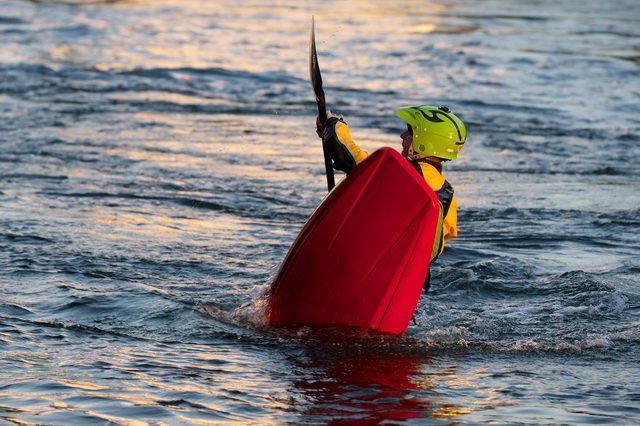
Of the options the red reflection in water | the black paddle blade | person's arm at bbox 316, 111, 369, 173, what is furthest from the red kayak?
the black paddle blade

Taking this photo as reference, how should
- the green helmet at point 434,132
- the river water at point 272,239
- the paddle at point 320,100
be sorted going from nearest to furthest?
the river water at point 272,239, the green helmet at point 434,132, the paddle at point 320,100

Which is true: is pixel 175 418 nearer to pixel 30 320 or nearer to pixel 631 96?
pixel 30 320

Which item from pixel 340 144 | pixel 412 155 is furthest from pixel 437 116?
pixel 340 144

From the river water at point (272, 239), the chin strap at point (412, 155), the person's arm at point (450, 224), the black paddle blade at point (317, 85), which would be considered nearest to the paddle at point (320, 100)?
the black paddle blade at point (317, 85)

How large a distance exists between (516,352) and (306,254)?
1306 millimetres

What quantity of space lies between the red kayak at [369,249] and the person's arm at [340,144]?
0.06 m

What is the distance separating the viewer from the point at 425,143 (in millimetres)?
5336

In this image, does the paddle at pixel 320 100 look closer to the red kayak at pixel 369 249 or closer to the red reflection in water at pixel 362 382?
the red kayak at pixel 369 249

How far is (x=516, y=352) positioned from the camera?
18.4 feet

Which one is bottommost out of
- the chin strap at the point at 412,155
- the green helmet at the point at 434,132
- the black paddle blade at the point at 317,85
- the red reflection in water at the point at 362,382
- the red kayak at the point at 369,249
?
the red reflection in water at the point at 362,382

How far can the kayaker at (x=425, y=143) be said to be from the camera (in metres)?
5.31

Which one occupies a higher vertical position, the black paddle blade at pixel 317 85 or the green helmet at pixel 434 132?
the black paddle blade at pixel 317 85

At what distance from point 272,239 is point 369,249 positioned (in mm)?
2707

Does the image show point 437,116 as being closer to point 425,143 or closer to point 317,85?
point 425,143
